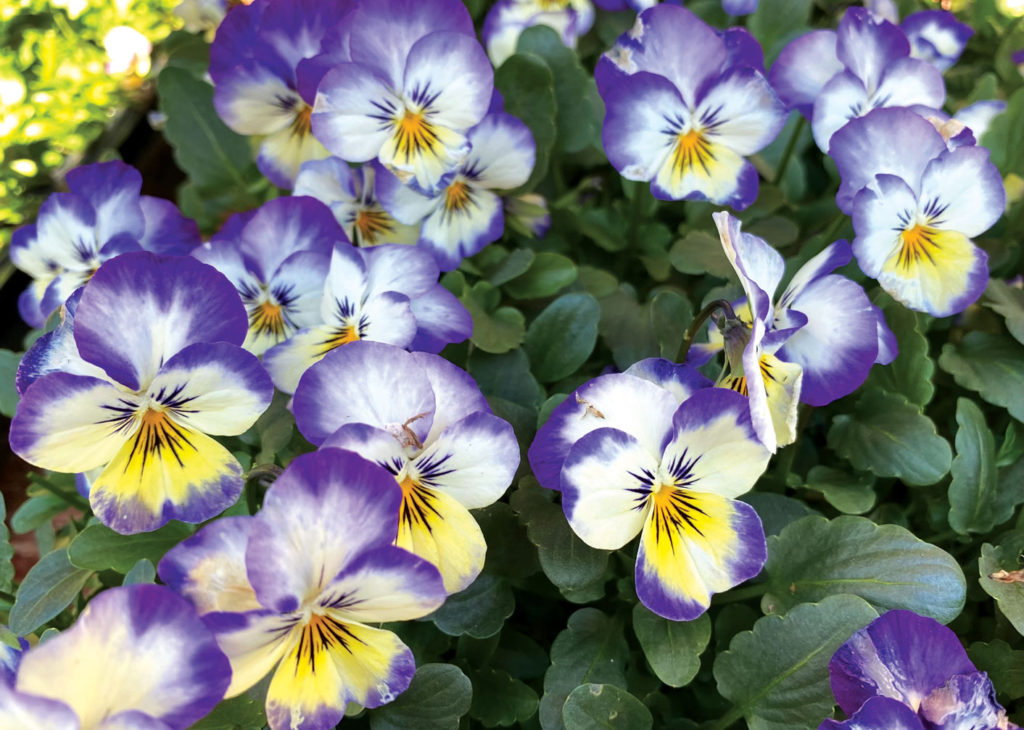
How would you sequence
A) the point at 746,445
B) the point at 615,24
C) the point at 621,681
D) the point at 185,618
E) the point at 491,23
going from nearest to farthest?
the point at 185,618 → the point at 746,445 → the point at 621,681 → the point at 491,23 → the point at 615,24

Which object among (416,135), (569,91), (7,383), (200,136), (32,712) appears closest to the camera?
(32,712)

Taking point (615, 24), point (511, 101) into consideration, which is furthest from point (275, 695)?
point (615, 24)

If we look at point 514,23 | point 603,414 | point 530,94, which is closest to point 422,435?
point 603,414

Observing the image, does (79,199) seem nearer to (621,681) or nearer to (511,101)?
(511,101)

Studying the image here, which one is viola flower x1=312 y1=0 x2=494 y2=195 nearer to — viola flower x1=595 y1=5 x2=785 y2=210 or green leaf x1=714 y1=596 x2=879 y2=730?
viola flower x1=595 y1=5 x2=785 y2=210

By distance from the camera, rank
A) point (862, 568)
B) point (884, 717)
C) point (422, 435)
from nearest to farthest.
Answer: point (884, 717) < point (422, 435) < point (862, 568)

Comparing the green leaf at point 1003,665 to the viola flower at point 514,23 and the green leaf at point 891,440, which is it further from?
the viola flower at point 514,23

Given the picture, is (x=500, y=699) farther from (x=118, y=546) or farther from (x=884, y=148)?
(x=884, y=148)
